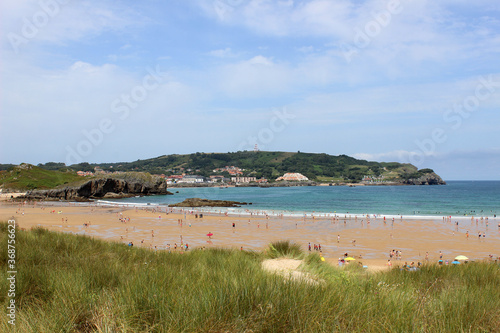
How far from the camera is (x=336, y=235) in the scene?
2828 cm

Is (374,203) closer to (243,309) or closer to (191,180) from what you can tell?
(243,309)

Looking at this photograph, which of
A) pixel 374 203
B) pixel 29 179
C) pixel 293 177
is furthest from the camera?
pixel 293 177

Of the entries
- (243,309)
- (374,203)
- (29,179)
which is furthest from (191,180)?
(243,309)

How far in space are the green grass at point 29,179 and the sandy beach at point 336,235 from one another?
57501mm

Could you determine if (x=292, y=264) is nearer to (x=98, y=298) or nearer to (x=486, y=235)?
(x=98, y=298)

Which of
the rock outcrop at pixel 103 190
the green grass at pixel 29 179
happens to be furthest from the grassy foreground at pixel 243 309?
the green grass at pixel 29 179

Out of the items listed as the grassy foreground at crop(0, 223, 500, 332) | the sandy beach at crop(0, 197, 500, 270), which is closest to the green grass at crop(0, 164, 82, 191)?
the sandy beach at crop(0, 197, 500, 270)

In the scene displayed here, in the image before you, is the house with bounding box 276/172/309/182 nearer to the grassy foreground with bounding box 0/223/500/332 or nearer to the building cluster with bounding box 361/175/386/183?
the building cluster with bounding box 361/175/386/183

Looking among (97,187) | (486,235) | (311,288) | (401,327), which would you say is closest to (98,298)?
(311,288)

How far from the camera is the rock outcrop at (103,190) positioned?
2911 inches

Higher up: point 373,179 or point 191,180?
point 373,179

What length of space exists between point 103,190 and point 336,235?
7358cm

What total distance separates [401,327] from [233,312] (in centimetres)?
165

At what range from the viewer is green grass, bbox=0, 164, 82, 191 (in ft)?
271
